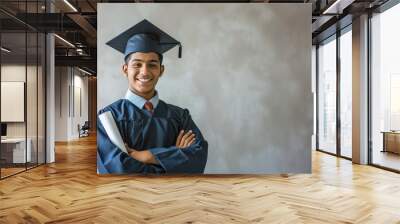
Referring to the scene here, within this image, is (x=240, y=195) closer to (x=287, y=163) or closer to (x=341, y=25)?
(x=287, y=163)

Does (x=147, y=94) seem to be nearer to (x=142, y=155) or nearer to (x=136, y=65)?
(x=136, y=65)

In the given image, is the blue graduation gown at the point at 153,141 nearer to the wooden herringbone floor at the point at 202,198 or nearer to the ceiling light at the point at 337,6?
the wooden herringbone floor at the point at 202,198

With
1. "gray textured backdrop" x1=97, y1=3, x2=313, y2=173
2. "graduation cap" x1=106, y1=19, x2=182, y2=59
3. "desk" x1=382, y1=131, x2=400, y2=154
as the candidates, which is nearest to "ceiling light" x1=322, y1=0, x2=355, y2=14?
"gray textured backdrop" x1=97, y1=3, x2=313, y2=173

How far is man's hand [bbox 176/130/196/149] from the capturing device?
22.4 feet

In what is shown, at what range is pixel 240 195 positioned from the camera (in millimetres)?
5480

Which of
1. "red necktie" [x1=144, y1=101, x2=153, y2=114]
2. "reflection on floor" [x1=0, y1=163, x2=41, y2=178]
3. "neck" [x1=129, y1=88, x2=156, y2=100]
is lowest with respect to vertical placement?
"reflection on floor" [x1=0, y1=163, x2=41, y2=178]

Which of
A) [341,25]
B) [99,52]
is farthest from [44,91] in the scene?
[341,25]

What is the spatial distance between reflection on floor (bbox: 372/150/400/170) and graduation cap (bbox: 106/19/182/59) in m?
4.97

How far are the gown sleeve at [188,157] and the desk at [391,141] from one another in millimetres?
3950

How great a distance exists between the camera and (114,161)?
6.79 metres

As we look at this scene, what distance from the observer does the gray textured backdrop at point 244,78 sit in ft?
22.6

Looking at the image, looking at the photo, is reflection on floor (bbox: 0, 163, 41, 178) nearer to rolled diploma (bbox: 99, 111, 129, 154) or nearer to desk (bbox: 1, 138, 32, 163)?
desk (bbox: 1, 138, 32, 163)

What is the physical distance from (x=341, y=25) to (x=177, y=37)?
15.1 feet

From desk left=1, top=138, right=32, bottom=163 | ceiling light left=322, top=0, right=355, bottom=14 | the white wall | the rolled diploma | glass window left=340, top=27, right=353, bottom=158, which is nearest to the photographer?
the rolled diploma
